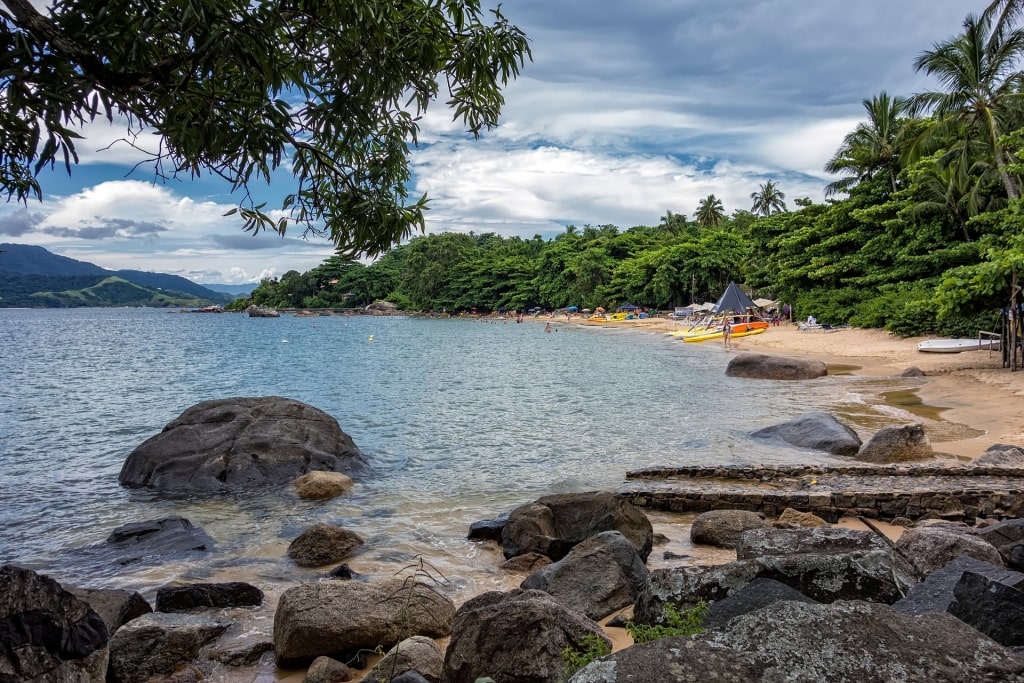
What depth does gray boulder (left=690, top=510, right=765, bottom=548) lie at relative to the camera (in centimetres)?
828

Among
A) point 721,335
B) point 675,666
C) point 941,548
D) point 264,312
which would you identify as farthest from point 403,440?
point 264,312

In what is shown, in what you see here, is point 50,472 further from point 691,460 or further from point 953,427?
point 953,427

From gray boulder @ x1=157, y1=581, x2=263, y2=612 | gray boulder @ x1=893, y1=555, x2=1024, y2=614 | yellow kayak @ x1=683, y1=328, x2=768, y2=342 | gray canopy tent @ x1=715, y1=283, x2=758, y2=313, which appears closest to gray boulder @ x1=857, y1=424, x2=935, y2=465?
gray boulder @ x1=893, y1=555, x2=1024, y2=614

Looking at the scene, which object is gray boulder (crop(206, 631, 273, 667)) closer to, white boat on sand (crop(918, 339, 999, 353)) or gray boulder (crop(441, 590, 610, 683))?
gray boulder (crop(441, 590, 610, 683))

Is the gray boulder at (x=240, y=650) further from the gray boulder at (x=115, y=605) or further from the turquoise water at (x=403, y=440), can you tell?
the turquoise water at (x=403, y=440)

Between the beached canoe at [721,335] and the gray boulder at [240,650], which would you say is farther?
the beached canoe at [721,335]

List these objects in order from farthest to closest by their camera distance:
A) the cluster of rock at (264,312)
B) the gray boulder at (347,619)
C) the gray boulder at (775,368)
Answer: the cluster of rock at (264,312)
the gray boulder at (775,368)
the gray boulder at (347,619)

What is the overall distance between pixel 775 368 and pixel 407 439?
16.6 meters

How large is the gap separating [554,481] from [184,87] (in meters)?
10.2

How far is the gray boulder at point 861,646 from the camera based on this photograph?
208 centimetres

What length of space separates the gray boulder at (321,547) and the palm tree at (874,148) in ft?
150

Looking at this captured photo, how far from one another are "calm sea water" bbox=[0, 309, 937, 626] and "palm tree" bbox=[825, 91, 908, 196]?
18.1 m

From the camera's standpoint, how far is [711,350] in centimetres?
4147

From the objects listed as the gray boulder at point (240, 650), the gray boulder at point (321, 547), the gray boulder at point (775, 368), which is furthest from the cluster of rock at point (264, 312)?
the gray boulder at point (240, 650)
